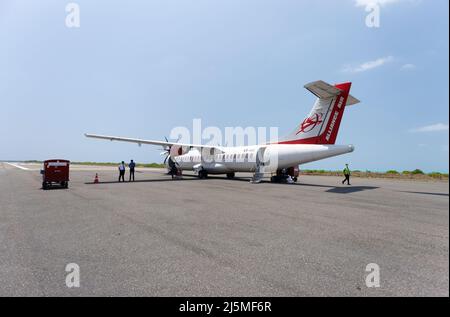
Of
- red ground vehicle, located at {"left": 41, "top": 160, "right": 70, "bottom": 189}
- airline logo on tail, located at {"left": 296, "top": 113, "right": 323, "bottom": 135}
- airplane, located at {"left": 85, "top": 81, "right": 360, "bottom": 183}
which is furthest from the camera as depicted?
airline logo on tail, located at {"left": 296, "top": 113, "right": 323, "bottom": 135}

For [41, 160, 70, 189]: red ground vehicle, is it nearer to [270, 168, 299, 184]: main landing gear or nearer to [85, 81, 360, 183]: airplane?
[85, 81, 360, 183]: airplane

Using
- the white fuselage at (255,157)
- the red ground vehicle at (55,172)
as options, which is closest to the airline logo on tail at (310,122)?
the white fuselage at (255,157)

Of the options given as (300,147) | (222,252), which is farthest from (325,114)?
(222,252)

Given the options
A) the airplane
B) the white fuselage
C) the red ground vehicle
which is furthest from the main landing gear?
the red ground vehicle

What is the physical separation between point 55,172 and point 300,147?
16296 mm

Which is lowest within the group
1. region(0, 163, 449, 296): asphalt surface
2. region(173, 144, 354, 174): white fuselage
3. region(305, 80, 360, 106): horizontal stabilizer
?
region(0, 163, 449, 296): asphalt surface

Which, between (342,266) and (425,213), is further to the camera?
(425,213)

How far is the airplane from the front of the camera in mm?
16781

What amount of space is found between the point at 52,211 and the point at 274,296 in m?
8.70

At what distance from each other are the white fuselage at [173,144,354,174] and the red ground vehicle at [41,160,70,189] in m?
13.5
